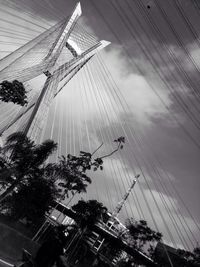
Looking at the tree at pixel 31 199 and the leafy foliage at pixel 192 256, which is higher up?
the leafy foliage at pixel 192 256

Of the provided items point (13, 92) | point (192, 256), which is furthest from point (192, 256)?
point (13, 92)

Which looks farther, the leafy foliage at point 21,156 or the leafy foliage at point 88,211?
the leafy foliage at point 88,211

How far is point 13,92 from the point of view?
2417 centimetres

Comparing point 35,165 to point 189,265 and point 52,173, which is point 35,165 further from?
point 189,265

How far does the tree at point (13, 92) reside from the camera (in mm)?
23594

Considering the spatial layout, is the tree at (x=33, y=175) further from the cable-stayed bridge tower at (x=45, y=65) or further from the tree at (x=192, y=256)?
the tree at (x=192, y=256)

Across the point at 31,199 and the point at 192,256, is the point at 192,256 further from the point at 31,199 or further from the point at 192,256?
the point at 31,199

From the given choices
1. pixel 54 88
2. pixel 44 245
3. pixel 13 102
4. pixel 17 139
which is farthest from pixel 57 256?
pixel 54 88

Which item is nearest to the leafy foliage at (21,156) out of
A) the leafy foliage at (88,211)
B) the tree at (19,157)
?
the tree at (19,157)

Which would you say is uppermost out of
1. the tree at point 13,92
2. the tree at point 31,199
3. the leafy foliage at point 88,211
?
Answer: the tree at point 13,92

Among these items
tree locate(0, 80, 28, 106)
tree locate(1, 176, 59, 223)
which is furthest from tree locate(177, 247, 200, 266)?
tree locate(0, 80, 28, 106)

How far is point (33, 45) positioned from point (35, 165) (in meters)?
15.4

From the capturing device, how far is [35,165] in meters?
28.3

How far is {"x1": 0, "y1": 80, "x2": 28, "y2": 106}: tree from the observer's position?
2359cm
